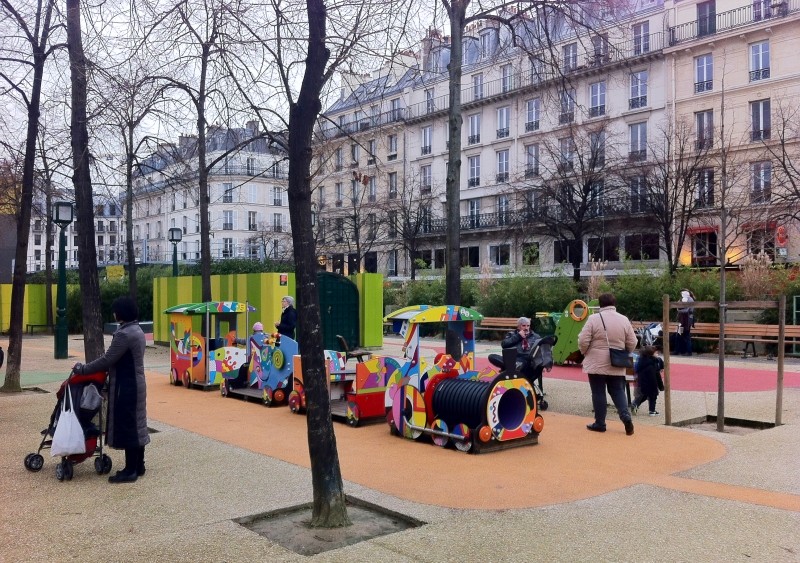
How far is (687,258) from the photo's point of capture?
36250 millimetres

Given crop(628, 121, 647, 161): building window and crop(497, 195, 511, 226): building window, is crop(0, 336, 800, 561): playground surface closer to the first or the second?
crop(628, 121, 647, 161): building window

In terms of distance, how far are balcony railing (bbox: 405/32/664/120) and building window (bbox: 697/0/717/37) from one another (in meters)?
1.95

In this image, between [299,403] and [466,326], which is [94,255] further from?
[466,326]

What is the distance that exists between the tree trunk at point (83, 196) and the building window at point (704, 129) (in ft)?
81.9

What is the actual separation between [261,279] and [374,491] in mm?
14927

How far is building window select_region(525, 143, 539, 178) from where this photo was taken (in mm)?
40188

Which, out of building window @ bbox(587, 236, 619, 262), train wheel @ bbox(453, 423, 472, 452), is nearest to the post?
train wheel @ bbox(453, 423, 472, 452)

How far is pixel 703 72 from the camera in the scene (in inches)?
1497

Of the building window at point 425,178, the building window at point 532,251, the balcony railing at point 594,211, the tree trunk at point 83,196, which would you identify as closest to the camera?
the tree trunk at point 83,196

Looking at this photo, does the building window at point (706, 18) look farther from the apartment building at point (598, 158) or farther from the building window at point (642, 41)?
the building window at point (642, 41)

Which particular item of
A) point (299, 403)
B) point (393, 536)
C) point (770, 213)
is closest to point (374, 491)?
point (393, 536)

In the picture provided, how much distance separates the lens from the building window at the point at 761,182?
93.1 feet

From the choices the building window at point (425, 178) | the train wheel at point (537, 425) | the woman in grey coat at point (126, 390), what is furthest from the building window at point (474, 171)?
the woman in grey coat at point (126, 390)

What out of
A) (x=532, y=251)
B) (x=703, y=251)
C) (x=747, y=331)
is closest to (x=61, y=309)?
(x=747, y=331)
